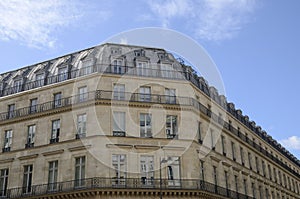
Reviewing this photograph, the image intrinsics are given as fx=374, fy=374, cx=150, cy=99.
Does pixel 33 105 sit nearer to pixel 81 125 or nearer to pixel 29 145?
pixel 29 145

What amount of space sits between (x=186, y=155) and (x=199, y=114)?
4.22m

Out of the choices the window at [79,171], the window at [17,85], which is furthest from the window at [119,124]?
the window at [17,85]

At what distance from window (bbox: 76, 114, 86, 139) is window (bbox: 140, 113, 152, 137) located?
4.22 meters

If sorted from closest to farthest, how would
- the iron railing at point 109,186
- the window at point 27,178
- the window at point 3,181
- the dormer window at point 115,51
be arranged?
the iron railing at point 109,186, the window at point 27,178, the window at point 3,181, the dormer window at point 115,51

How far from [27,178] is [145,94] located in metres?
11.0

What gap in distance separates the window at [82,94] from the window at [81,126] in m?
1.34

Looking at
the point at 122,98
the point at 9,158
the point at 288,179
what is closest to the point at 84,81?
the point at 122,98

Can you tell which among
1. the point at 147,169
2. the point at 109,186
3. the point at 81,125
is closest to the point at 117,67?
the point at 81,125

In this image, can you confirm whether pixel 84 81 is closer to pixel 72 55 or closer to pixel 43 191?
pixel 72 55

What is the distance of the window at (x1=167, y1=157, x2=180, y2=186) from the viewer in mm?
26297

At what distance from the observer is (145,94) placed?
94.6 ft

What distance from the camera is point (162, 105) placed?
28.5m

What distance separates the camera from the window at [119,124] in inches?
1063

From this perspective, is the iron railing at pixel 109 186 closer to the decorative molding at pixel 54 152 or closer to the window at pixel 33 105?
the decorative molding at pixel 54 152
